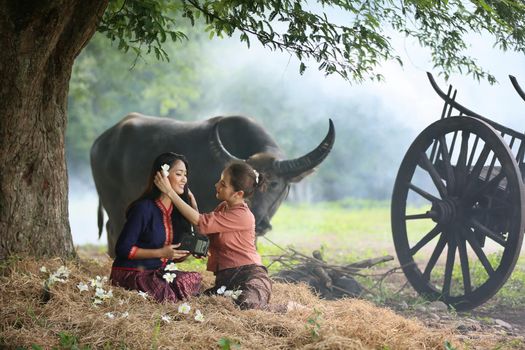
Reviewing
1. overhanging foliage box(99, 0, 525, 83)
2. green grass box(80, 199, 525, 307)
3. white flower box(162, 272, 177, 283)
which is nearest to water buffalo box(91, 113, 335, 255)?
green grass box(80, 199, 525, 307)

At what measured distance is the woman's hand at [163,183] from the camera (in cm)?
521

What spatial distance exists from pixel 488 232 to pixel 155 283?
2.99 m

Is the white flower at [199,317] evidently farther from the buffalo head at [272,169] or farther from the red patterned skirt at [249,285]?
the buffalo head at [272,169]

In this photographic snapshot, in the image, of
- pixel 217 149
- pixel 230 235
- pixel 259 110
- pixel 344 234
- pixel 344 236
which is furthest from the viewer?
pixel 259 110

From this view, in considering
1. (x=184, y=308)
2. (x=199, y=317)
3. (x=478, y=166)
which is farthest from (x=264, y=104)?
(x=199, y=317)

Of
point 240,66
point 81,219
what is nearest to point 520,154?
point 81,219

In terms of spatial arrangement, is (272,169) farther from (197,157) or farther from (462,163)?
(462,163)

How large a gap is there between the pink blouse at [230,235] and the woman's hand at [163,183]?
12.1 inches

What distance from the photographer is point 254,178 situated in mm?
5336

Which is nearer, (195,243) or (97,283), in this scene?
(97,283)

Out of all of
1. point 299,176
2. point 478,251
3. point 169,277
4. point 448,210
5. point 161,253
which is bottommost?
→ point 169,277

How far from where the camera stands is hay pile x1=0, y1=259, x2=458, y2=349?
14.3 ft

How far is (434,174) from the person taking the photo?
7.13 meters

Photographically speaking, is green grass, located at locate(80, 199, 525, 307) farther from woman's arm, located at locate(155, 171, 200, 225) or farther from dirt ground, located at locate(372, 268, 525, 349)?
woman's arm, located at locate(155, 171, 200, 225)
